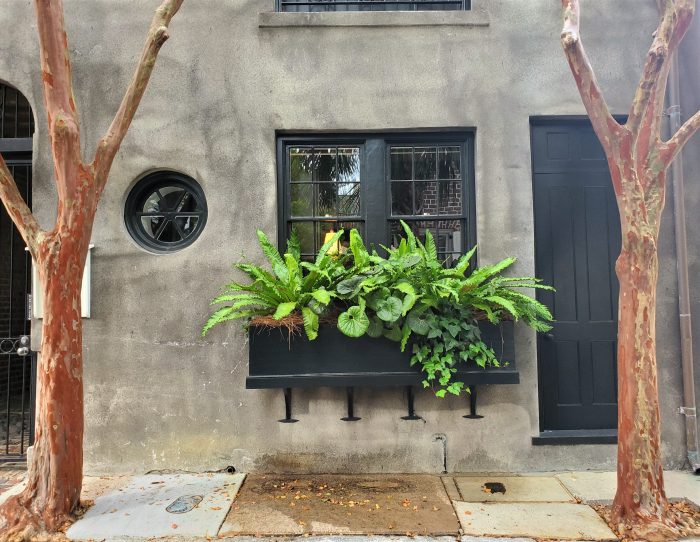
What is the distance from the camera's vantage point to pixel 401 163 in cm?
567

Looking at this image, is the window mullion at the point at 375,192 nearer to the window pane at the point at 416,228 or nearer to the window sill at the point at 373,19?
the window pane at the point at 416,228

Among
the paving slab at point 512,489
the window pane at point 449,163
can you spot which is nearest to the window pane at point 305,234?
the window pane at point 449,163

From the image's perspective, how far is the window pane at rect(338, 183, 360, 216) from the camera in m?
5.62

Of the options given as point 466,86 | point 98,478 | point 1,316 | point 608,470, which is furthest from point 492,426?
point 1,316

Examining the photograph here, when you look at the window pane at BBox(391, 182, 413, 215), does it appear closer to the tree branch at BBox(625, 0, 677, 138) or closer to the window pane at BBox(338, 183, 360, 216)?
the window pane at BBox(338, 183, 360, 216)

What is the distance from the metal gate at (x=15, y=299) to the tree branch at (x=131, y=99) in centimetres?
216

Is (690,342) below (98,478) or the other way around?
the other way around

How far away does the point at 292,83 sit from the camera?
216 inches

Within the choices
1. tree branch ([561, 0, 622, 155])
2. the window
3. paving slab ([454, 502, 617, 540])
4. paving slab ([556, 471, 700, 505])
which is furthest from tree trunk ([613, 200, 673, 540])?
the window

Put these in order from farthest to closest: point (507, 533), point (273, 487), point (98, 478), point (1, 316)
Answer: point (1, 316) < point (98, 478) < point (273, 487) < point (507, 533)

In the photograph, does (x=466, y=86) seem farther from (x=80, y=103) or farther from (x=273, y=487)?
(x=273, y=487)

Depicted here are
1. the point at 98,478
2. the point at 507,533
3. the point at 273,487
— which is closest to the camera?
the point at 507,533

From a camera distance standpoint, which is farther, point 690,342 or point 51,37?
point 690,342

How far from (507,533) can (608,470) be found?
2.04m
